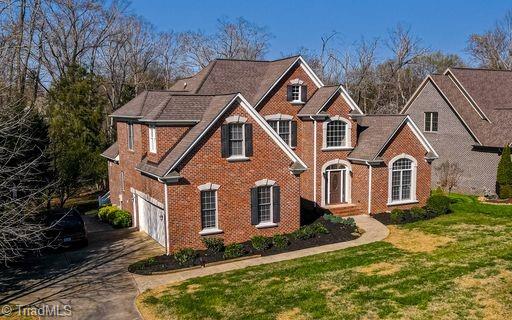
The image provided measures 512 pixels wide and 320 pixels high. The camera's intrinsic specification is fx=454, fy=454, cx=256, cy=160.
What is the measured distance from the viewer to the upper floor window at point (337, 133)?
27.4 m

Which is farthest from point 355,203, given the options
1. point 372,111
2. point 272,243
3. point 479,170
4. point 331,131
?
point 372,111

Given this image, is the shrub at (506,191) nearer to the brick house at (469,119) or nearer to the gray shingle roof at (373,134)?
the brick house at (469,119)

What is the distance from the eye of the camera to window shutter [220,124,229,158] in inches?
787

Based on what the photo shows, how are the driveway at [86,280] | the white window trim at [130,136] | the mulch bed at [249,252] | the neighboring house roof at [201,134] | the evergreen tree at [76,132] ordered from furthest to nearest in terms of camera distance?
the evergreen tree at [76,132]
the white window trim at [130,136]
the neighboring house roof at [201,134]
the mulch bed at [249,252]
the driveway at [86,280]

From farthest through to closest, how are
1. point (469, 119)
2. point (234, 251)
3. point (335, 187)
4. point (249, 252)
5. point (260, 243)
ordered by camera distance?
point (469, 119) < point (335, 187) < point (260, 243) < point (249, 252) < point (234, 251)

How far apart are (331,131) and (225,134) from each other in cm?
958

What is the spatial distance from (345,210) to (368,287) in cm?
1151

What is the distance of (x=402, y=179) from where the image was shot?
1054 inches

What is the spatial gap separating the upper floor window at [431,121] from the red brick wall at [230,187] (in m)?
18.8

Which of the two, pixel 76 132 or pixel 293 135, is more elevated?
pixel 76 132

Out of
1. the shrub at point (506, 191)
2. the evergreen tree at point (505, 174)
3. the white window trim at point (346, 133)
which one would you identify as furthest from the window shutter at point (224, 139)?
the shrub at point (506, 191)

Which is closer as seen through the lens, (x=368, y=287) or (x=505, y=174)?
(x=368, y=287)

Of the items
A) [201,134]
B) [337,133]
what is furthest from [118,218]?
[337,133]

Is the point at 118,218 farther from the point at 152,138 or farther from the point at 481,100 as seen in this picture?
the point at 481,100
